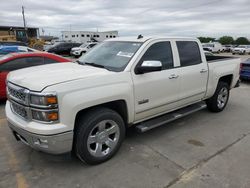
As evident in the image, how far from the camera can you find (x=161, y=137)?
420 centimetres

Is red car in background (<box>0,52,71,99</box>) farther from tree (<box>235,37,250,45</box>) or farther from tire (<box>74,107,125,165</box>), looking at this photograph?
tree (<box>235,37,250,45</box>)

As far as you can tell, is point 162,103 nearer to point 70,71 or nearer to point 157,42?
point 157,42

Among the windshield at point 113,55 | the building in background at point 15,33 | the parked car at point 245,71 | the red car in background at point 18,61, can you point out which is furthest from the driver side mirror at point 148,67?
the building in background at point 15,33

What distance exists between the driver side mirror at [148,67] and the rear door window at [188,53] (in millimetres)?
1103

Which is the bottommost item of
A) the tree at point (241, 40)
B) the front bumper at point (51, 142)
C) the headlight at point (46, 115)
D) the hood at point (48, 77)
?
the front bumper at point (51, 142)

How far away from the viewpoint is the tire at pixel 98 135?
2.93 metres

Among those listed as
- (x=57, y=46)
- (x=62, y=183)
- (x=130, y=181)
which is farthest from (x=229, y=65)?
(x=57, y=46)

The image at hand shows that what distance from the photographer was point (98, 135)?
3.16 metres

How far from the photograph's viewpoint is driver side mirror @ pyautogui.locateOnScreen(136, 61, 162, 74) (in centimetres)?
331

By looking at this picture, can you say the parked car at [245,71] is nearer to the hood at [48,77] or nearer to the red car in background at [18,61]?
the red car in background at [18,61]

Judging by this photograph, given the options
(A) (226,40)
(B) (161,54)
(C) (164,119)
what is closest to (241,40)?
(A) (226,40)

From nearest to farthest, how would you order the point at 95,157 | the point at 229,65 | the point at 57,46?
the point at 95,157 → the point at 229,65 → the point at 57,46

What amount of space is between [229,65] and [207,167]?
3.27m

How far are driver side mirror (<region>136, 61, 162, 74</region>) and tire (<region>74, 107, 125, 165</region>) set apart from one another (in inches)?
30.6
